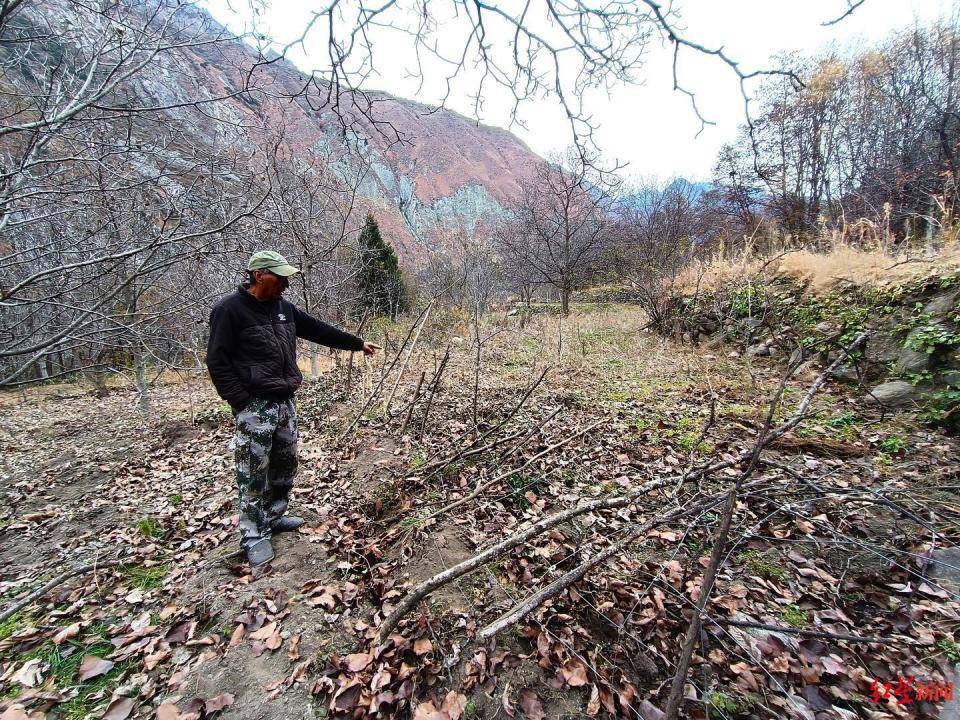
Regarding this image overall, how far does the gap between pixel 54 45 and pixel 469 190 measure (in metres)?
59.9

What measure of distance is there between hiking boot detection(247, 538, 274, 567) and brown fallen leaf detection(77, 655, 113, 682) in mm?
821

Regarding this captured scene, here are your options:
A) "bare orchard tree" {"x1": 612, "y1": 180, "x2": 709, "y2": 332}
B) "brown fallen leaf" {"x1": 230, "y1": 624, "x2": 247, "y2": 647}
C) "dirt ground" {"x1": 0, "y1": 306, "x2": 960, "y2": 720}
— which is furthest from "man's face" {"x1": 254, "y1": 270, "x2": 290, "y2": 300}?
"bare orchard tree" {"x1": 612, "y1": 180, "x2": 709, "y2": 332}

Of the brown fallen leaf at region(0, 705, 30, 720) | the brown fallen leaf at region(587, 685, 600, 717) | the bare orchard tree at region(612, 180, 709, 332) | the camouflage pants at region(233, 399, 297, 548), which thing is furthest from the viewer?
the bare orchard tree at region(612, 180, 709, 332)

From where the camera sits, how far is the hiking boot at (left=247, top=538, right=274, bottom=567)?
9.43 feet

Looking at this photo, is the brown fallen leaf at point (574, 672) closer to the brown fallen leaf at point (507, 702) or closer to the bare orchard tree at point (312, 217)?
the brown fallen leaf at point (507, 702)

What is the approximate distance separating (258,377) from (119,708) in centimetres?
185

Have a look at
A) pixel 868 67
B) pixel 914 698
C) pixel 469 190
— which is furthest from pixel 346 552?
pixel 469 190

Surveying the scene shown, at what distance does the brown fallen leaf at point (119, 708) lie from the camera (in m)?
1.94

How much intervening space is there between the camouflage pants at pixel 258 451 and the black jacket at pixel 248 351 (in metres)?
0.11

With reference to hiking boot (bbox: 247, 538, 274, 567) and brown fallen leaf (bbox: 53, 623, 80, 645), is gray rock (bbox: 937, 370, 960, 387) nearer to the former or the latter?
hiking boot (bbox: 247, 538, 274, 567)

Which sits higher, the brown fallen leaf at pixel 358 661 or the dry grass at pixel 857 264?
the dry grass at pixel 857 264

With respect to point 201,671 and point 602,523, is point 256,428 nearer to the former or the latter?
point 201,671

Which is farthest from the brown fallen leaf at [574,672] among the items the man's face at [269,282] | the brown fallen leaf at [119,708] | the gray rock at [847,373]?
the gray rock at [847,373]

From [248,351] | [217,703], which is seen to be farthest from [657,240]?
[217,703]
